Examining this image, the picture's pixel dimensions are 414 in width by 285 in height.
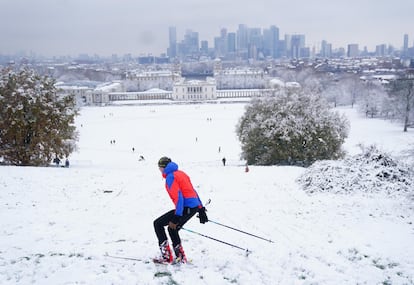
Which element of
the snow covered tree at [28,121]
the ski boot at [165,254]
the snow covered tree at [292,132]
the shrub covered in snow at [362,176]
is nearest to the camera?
the ski boot at [165,254]

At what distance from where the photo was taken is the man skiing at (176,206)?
5.67 metres

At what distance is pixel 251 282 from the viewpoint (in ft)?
18.0

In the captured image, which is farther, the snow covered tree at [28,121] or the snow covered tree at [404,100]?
the snow covered tree at [404,100]

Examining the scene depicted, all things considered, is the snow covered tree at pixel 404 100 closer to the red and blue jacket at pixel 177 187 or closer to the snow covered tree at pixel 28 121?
the snow covered tree at pixel 28 121

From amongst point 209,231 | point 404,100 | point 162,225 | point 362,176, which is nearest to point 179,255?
point 162,225

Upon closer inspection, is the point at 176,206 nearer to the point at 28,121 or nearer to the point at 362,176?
the point at 362,176

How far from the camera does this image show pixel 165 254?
19.7ft

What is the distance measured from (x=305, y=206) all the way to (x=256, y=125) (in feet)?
41.1

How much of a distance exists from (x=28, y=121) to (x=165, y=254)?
53.0 ft

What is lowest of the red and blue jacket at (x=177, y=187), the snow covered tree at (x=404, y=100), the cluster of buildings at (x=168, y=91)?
the cluster of buildings at (x=168, y=91)

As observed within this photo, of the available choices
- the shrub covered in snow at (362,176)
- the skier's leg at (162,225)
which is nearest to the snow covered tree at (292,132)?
the shrub covered in snow at (362,176)

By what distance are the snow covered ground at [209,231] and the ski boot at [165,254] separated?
0.13 metres

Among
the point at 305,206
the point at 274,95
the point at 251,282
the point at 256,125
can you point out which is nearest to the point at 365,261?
the point at 251,282

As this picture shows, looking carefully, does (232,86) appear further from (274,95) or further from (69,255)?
(69,255)
